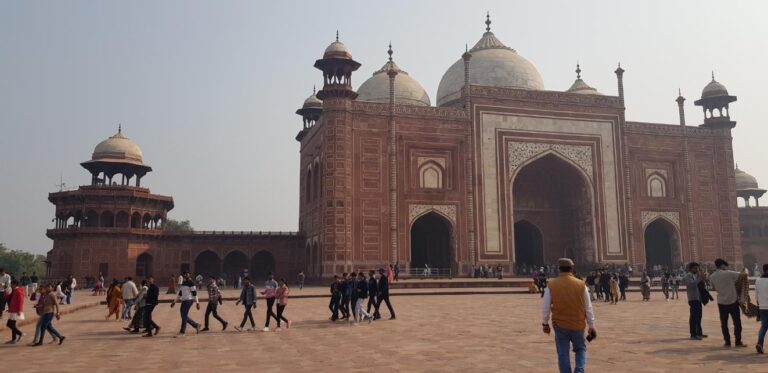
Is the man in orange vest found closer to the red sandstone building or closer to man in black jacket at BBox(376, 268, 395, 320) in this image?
man in black jacket at BBox(376, 268, 395, 320)

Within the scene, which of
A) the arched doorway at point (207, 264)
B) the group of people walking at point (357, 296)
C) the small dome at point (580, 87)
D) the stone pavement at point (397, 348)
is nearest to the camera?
the stone pavement at point (397, 348)

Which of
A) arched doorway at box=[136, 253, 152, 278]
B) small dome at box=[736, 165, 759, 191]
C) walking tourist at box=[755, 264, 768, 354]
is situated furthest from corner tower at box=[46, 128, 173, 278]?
small dome at box=[736, 165, 759, 191]

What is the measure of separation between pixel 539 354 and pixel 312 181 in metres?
25.4

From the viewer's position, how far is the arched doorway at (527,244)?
34.5 meters

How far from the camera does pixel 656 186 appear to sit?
33125 millimetres

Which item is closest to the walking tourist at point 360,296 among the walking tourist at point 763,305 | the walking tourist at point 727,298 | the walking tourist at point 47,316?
the walking tourist at point 47,316

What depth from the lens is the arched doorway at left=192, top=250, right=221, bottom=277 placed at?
32.9m

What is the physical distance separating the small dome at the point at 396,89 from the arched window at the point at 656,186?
1359cm

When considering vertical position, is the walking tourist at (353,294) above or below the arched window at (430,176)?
below

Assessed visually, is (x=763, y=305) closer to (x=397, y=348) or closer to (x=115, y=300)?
(x=397, y=348)

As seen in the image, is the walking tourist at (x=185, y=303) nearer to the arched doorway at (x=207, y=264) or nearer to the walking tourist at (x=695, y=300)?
the walking tourist at (x=695, y=300)

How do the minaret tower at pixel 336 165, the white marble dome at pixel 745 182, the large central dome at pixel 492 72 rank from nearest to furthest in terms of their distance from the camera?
the minaret tower at pixel 336 165
the large central dome at pixel 492 72
the white marble dome at pixel 745 182

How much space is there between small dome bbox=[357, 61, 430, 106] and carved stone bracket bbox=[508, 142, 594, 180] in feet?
26.0

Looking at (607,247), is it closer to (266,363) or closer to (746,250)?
(746,250)
